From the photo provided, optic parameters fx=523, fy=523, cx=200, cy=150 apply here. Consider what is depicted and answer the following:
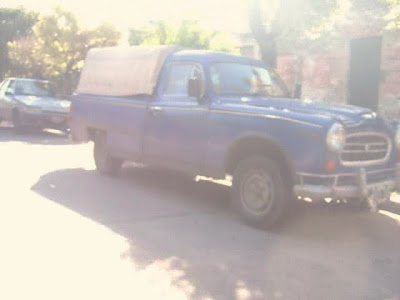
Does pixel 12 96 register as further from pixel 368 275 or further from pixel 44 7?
pixel 368 275

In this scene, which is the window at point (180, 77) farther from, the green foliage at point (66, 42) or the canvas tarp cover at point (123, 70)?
the green foliage at point (66, 42)

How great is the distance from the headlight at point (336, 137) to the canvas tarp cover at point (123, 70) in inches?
125

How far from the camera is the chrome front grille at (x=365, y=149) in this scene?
5590 millimetres

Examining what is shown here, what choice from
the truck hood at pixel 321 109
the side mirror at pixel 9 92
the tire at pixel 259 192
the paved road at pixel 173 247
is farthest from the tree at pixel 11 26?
the tire at pixel 259 192

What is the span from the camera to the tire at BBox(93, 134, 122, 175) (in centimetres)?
879

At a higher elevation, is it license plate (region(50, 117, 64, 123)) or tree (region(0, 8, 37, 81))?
tree (region(0, 8, 37, 81))

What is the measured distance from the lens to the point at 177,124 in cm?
700

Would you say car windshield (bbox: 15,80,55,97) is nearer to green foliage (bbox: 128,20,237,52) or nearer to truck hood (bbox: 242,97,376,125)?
green foliage (bbox: 128,20,237,52)

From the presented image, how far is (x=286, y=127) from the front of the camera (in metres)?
5.63

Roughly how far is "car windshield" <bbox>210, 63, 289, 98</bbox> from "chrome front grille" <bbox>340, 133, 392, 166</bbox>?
169 centimetres

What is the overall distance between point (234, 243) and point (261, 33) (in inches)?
257

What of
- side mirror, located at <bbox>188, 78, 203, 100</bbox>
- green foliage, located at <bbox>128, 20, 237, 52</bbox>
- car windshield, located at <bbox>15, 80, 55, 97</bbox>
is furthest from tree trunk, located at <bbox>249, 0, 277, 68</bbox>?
car windshield, located at <bbox>15, 80, 55, 97</bbox>

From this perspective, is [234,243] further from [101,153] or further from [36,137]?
[36,137]

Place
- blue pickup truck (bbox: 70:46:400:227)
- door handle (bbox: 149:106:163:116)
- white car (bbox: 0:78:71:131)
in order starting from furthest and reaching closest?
white car (bbox: 0:78:71:131) → door handle (bbox: 149:106:163:116) → blue pickup truck (bbox: 70:46:400:227)
